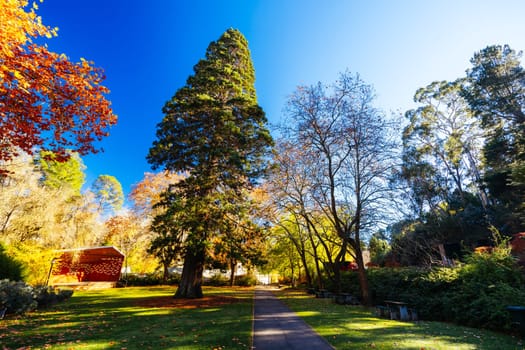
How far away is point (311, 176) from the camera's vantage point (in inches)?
616

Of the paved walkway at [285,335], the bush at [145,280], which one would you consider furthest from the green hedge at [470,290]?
the bush at [145,280]

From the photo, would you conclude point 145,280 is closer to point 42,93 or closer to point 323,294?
point 323,294

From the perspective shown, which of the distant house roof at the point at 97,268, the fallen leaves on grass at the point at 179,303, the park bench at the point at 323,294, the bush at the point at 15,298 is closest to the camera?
the bush at the point at 15,298

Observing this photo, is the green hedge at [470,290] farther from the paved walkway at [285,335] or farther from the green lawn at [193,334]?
the paved walkway at [285,335]

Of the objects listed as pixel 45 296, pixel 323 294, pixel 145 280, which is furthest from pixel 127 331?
pixel 145 280

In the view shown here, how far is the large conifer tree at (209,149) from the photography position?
13.5m

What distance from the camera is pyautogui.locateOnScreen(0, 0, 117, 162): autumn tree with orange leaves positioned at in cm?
484

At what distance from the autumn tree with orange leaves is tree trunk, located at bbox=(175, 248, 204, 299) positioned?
912 cm

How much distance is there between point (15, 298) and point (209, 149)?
9.91 m

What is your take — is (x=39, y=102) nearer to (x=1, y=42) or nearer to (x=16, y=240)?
(x=1, y=42)

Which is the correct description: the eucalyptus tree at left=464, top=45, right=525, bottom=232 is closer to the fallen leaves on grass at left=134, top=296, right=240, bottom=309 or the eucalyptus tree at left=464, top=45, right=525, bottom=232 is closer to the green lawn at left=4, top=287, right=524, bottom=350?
the green lawn at left=4, top=287, right=524, bottom=350

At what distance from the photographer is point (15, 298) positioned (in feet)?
29.9

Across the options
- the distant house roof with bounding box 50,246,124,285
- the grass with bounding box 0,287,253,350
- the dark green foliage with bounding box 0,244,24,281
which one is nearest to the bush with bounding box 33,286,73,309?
the grass with bounding box 0,287,253,350

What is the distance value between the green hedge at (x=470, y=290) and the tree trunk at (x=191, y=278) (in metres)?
10.3
